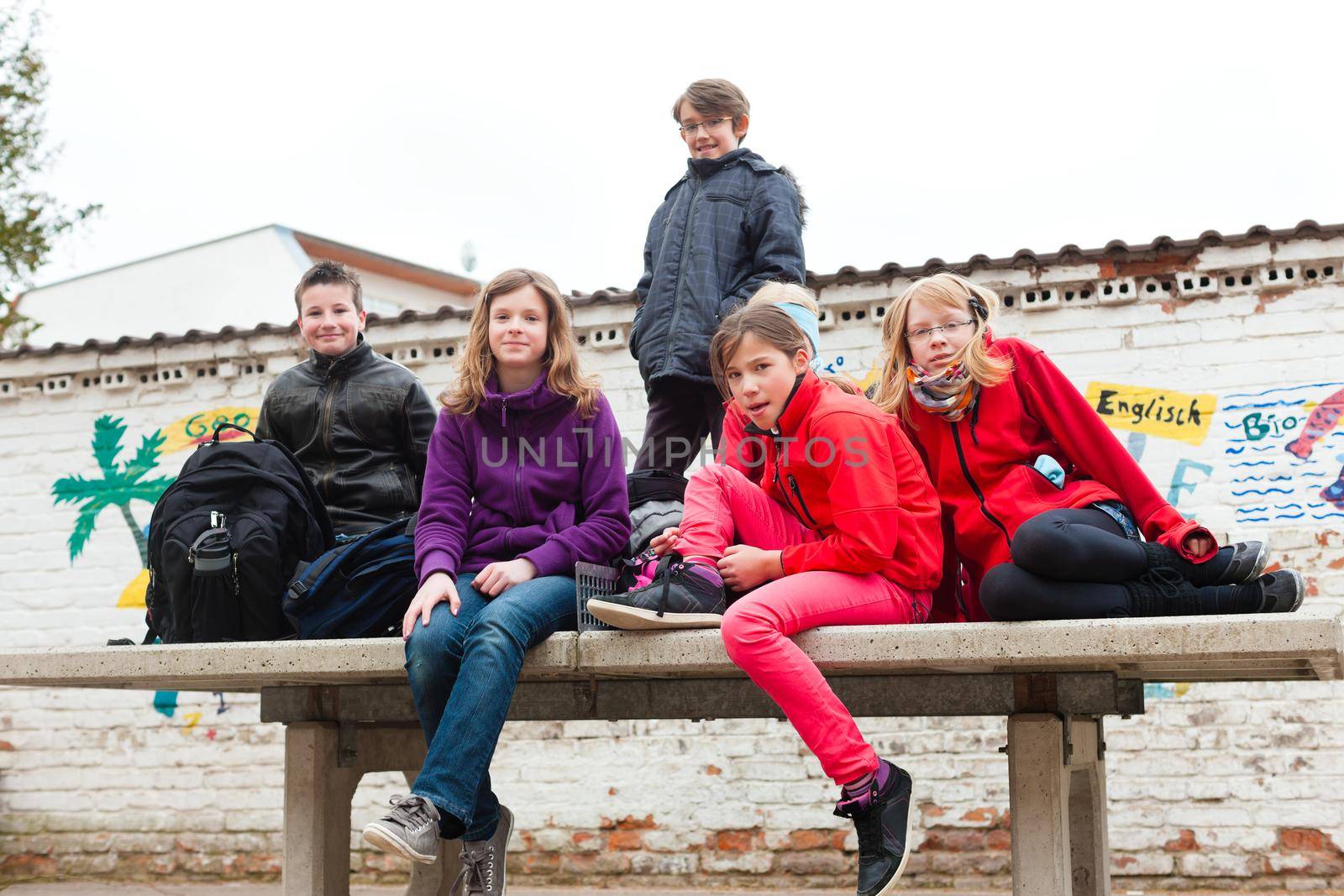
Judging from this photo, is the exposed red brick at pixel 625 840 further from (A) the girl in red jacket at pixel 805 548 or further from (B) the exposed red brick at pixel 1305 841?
(A) the girl in red jacket at pixel 805 548

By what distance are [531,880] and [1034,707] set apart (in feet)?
14.0

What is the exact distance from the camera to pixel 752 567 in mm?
3078

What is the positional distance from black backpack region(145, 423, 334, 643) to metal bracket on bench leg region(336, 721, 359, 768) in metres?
0.47

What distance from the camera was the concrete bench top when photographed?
2.54m

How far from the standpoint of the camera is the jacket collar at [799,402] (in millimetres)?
3131

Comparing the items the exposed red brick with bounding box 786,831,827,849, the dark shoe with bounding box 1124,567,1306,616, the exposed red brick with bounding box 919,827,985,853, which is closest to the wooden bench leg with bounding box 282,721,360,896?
the dark shoe with bounding box 1124,567,1306,616

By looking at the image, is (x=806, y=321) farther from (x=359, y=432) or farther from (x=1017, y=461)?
(x=359, y=432)

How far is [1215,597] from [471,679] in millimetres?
1671

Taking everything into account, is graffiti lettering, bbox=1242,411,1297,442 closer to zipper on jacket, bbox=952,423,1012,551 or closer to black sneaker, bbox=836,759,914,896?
zipper on jacket, bbox=952,423,1012,551

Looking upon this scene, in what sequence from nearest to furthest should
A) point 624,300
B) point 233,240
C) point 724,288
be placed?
point 724,288, point 624,300, point 233,240

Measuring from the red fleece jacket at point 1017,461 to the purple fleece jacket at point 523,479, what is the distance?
32.7 inches

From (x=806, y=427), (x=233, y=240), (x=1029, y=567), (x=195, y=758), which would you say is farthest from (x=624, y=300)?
(x=233, y=240)

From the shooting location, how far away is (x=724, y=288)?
13.7 feet

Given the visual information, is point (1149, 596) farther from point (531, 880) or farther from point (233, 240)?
point (233, 240)
